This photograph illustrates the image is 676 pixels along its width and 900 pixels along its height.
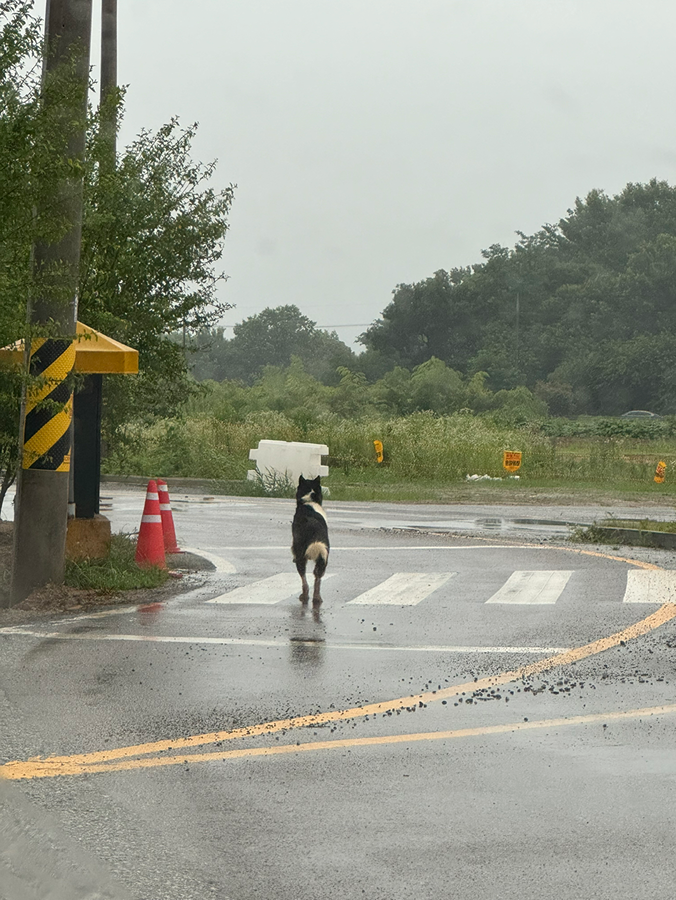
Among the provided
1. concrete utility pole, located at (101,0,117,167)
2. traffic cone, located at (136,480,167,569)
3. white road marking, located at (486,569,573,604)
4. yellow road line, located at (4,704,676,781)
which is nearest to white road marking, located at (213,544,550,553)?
white road marking, located at (486,569,573,604)

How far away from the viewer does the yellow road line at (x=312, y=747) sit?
5902mm

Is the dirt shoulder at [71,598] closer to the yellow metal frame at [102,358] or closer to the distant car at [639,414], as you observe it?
the yellow metal frame at [102,358]

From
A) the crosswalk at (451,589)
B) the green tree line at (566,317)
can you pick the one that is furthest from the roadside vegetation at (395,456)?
the green tree line at (566,317)

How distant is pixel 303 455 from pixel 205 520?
824 cm

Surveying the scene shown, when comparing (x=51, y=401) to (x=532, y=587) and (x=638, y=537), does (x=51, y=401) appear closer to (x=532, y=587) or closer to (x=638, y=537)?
(x=532, y=587)

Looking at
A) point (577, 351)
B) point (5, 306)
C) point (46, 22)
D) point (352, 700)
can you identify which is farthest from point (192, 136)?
point (577, 351)

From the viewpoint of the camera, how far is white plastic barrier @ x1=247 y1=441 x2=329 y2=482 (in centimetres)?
2908

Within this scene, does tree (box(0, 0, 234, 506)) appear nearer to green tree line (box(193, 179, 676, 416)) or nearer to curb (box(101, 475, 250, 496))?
curb (box(101, 475, 250, 496))

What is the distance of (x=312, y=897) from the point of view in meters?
4.34

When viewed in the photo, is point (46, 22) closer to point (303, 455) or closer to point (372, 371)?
point (303, 455)

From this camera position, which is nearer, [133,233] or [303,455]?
[133,233]

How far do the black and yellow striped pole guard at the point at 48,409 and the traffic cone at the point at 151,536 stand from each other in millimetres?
1743

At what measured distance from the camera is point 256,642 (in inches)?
373

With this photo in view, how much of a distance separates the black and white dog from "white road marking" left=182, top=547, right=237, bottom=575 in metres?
Answer: 2.48
